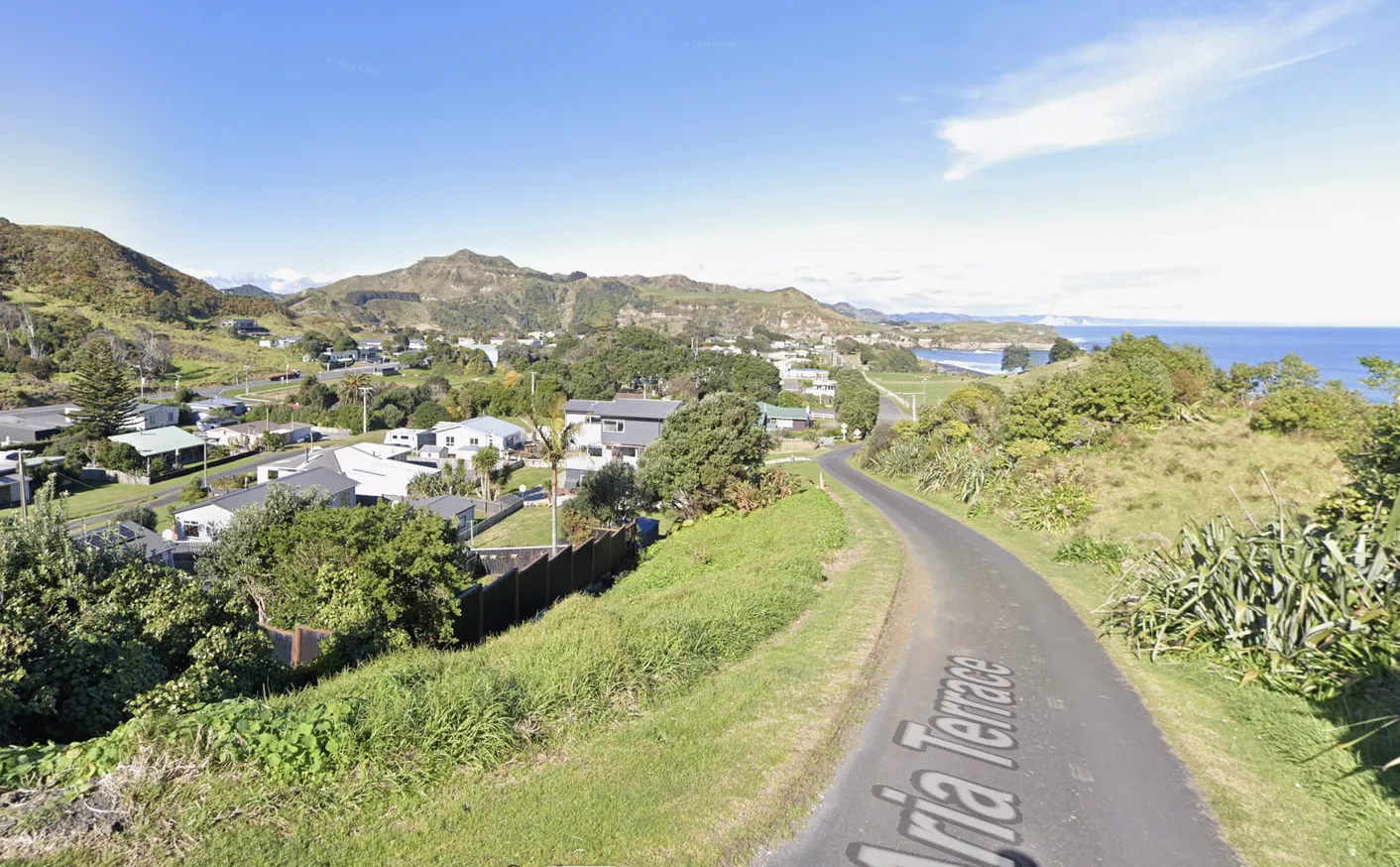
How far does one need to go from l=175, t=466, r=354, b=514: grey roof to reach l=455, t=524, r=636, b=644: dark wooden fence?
20.2 m

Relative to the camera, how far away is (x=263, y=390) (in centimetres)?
8650

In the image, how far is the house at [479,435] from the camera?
2335 inches

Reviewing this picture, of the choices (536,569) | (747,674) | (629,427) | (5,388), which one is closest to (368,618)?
(536,569)

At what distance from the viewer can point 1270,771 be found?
21.9ft

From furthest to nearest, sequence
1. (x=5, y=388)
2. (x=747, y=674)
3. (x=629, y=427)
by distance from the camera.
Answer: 1. (x=5, y=388)
2. (x=629, y=427)
3. (x=747, y=674)

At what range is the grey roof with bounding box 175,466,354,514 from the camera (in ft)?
105

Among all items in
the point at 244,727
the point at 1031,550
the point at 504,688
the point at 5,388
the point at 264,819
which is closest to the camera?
the point at 264,819

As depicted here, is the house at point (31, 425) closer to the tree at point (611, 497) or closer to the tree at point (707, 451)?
the tree at point (611, 497)

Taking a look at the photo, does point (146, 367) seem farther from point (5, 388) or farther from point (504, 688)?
point (504, 688)

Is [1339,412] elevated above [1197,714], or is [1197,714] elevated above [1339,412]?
[1339,412]

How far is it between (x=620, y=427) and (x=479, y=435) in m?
12.7

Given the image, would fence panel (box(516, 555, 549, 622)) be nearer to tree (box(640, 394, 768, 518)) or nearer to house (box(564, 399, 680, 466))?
tree (box(640, 394, 768, 518))

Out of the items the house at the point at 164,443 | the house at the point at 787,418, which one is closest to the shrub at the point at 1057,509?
the house at the point at 787,418

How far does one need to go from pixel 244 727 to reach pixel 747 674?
549 cm
